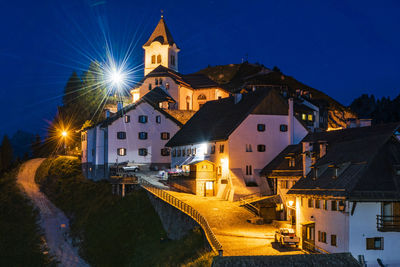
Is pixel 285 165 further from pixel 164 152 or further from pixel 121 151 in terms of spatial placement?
pixel 121 151

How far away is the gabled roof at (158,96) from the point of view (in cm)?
9212

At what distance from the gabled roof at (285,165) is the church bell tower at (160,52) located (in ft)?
226

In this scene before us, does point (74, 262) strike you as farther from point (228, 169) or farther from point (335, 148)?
point (335, 148)

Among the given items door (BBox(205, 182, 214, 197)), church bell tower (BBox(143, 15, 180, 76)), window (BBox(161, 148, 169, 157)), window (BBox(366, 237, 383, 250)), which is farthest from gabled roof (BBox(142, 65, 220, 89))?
window (BBox(366, 237, 383, 250))

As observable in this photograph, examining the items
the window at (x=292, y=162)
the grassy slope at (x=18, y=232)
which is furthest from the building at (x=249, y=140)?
the grassy slope at (x=18, y=232)

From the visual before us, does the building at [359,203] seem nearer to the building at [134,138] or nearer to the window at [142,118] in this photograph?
the building at [134,138]

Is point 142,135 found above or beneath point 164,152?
above

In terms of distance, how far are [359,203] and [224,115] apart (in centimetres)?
3508

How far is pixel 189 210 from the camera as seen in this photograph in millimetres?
44094

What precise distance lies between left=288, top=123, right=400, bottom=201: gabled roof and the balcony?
145 centimetres

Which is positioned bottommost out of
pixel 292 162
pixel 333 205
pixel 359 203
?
pixel 333 205

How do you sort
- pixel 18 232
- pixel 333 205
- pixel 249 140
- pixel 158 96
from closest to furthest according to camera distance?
pixel 333 205
pixel 249 140
pixel 18 232
pixel 158 96

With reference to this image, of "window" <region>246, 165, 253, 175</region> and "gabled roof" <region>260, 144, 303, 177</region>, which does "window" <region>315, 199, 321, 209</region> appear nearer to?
"gabled roof" <region>260, 144, 303, 177</region>

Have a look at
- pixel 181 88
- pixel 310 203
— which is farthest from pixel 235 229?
pixel 181 88
